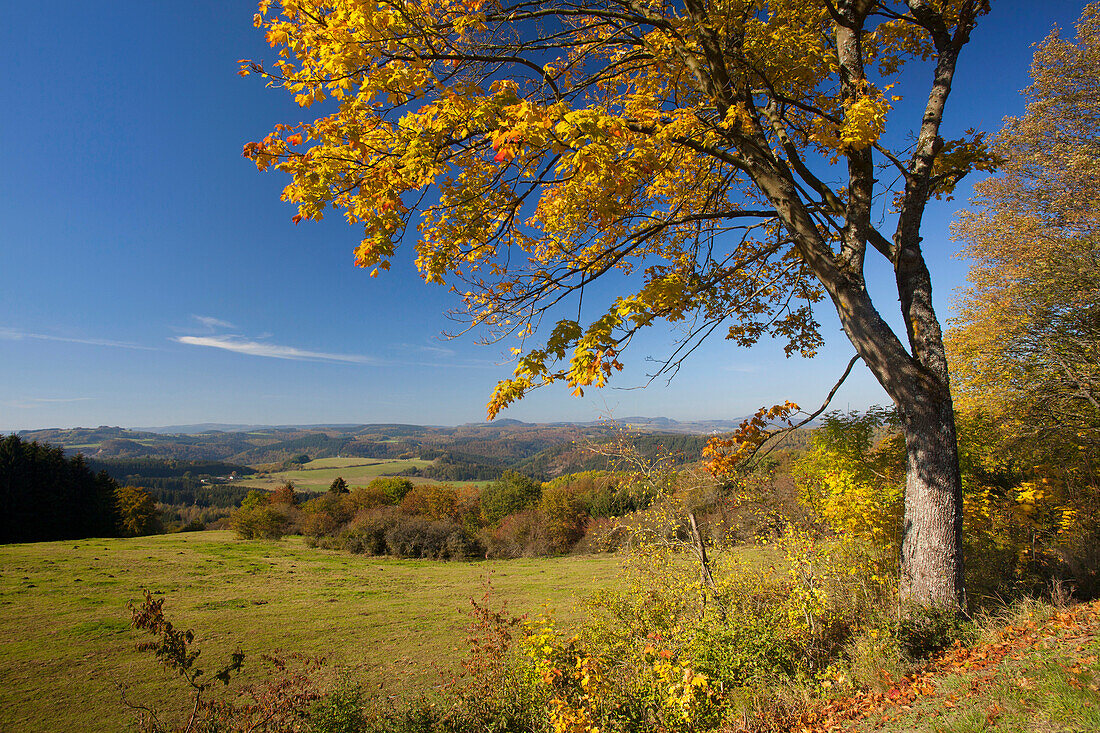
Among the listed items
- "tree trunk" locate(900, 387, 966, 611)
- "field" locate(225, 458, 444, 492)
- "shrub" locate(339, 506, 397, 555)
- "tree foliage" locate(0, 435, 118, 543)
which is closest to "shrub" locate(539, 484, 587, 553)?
"shrub" locate(339, 506, 397, 555)

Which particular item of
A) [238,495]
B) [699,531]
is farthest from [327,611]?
[238,495]

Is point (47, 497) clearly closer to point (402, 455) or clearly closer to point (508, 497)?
point (508, 497)

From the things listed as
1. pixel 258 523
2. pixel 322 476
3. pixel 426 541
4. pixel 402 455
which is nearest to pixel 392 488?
pixel 258 523

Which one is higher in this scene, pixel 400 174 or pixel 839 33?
pixel 839 33

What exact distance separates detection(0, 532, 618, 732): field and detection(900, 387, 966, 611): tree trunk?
8405mm

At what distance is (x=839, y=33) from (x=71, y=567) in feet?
106

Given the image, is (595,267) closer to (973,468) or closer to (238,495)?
(973,468)

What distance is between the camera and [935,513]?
418 cm

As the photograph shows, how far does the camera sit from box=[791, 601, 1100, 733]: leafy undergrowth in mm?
2561

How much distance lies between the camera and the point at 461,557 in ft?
112

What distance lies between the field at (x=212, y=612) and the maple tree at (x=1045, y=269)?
1211 cm

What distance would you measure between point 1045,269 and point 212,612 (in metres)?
28.8

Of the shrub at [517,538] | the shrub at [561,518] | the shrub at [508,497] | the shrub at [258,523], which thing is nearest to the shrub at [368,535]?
the shrub at [517,538]

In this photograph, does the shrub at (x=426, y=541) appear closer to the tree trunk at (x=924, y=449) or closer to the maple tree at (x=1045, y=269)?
the maple tree at (x=1045, y=269)
